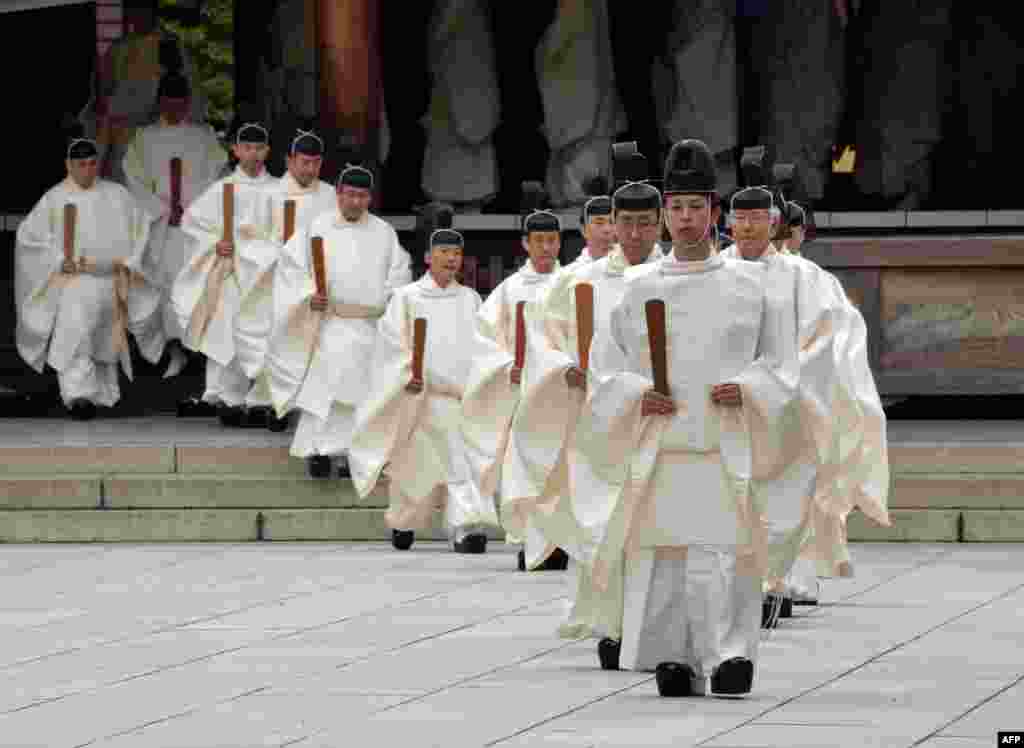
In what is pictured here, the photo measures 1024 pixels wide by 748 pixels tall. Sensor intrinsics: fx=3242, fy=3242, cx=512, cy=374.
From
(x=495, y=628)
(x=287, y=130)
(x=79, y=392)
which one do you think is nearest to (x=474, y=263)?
(x=287, y=130)

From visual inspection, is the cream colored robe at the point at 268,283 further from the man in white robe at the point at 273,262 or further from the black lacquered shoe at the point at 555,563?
the black lacquered shoe at the point at 555,563

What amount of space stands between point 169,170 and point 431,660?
9591 millimetres

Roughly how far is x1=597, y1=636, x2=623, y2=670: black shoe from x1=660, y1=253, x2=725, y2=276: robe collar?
1320mm

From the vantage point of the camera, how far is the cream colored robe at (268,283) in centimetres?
1812

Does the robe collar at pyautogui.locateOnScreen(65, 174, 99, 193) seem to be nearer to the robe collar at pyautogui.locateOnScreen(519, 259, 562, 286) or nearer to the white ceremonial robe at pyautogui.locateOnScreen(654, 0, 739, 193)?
the white ceremonial robe at pyautogui.locateOnScreen(654, 0, 739, 193)

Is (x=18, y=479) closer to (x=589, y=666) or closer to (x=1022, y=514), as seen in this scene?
(x=1022, y=514)

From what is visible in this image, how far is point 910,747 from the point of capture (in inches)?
346

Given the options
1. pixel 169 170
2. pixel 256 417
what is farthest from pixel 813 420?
pixel 169 170

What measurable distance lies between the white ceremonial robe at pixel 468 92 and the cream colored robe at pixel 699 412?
1144cm

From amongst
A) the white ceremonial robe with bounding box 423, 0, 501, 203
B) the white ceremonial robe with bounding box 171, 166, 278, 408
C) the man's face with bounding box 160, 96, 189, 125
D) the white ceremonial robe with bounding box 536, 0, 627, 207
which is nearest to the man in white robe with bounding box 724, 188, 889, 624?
the white ceremonial robe with bounding box 171, 166, 278, 408

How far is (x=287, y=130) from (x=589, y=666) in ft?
32.1

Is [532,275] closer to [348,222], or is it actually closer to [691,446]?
[348,222]

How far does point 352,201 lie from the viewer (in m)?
16.9

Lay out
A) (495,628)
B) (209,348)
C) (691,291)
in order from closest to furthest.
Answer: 1. (691,291)
2. (495,628)
3. (209,348)
